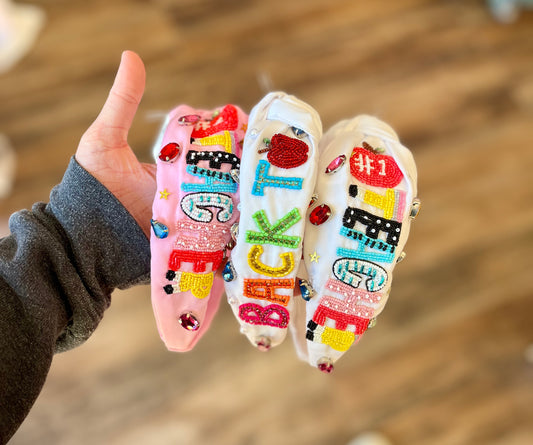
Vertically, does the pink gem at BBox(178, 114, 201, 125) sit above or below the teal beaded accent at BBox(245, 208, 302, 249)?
above

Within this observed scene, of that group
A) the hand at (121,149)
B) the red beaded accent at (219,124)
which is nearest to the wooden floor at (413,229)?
the hand at (121,149)

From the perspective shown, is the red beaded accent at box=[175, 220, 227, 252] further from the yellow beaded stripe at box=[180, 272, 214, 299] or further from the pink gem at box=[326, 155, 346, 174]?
the pink gem at box=[326, 155, 346, 174]

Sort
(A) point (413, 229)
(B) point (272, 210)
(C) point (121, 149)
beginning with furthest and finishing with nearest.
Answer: (A) point (413, 229) < (C) point (121, 149) < (B) point (272, 210)

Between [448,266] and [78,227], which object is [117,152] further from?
[448,266]

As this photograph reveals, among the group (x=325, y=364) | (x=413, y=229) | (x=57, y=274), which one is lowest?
(x=413, y=229)

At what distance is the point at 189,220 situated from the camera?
55 cm

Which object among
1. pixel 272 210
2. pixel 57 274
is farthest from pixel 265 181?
pixel 57 274

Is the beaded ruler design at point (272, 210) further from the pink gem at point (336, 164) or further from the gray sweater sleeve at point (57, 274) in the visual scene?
the gray sweater sleeve at point (57, 274)

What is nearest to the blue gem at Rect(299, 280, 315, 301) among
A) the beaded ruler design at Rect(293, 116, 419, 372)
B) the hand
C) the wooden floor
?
the beaded ruler design at Rect(293, 116, 419, 372)

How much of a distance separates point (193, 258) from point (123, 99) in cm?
22

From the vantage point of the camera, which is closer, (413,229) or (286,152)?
(286,152)

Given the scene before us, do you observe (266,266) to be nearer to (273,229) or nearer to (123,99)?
(273,229)

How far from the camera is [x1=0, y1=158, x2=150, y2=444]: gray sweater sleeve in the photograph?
0.52 metres

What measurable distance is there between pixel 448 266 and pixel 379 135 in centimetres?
72
